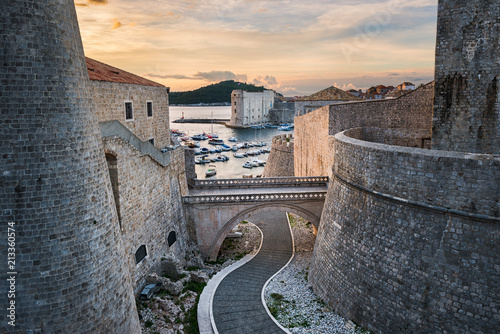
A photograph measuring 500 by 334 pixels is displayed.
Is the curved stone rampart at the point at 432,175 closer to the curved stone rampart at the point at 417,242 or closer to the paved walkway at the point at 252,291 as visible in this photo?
the curved stone rampart at the point at 417,242

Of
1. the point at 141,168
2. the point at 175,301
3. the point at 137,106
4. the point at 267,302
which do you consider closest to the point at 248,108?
the point at 137,106

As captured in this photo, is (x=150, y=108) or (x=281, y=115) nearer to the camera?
(x=150, y=108)

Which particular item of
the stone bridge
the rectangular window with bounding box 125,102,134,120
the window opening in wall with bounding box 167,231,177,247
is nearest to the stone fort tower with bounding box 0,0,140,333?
the rectangular window with bounding box 125,102,134,120

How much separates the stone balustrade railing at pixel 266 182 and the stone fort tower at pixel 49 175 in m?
14.1

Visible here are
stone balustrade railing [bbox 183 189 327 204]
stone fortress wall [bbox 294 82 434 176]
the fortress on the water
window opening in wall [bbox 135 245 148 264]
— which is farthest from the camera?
stone fortress wall [bbox 294 82 434 176]

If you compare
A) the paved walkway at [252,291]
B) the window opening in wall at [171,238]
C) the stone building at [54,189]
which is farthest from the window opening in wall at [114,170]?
the paved walkway at [252,291]

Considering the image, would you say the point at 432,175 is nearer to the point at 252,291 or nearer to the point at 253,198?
the point at 252,291

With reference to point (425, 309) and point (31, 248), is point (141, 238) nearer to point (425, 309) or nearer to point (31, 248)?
point (31, 248)

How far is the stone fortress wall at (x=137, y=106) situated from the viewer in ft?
45.0

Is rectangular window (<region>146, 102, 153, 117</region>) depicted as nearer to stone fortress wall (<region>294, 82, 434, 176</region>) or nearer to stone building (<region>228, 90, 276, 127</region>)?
stone fortress wall (<region>294, 82, 434, 176</region>)

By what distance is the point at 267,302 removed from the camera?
13.9 metres

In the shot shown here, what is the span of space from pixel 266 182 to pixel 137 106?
9.51 meters

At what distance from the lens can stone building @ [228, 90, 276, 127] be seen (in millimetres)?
103438

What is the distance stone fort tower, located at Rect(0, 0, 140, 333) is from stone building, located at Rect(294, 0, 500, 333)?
8.44 m
